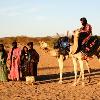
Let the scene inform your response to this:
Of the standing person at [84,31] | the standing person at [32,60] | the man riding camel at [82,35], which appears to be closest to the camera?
the man riding camel at [82,35]

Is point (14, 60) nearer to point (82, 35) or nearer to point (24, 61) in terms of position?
point (24, 61)

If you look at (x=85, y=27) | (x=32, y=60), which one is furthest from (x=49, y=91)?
(x=32, y=60)

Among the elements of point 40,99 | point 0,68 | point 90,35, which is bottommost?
point 40,99

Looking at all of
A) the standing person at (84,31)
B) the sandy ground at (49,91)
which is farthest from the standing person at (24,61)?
the standing person at (84,31)

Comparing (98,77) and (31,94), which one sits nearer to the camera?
(31,94)

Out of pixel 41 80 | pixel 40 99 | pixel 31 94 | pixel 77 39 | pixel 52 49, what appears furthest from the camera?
pixel 41 80

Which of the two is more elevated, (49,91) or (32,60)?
(32,60)

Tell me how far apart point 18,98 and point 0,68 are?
16.2ft

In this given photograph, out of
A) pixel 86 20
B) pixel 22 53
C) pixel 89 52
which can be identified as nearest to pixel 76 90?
pixel 89 52

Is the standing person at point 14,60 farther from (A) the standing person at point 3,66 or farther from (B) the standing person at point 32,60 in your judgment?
(B) the standing person at point 32,60

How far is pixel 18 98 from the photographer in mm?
13562

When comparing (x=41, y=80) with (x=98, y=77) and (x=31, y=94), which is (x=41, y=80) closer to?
(x=98, y=77)

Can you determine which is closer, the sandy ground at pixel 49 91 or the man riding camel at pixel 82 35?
the sandy ground at pixel 49 91

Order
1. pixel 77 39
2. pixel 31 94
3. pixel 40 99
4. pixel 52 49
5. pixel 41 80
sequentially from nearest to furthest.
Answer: pixel 40 99, pixel 31 94, pixel 77 39, pixel 52 49, pixel 41 80
